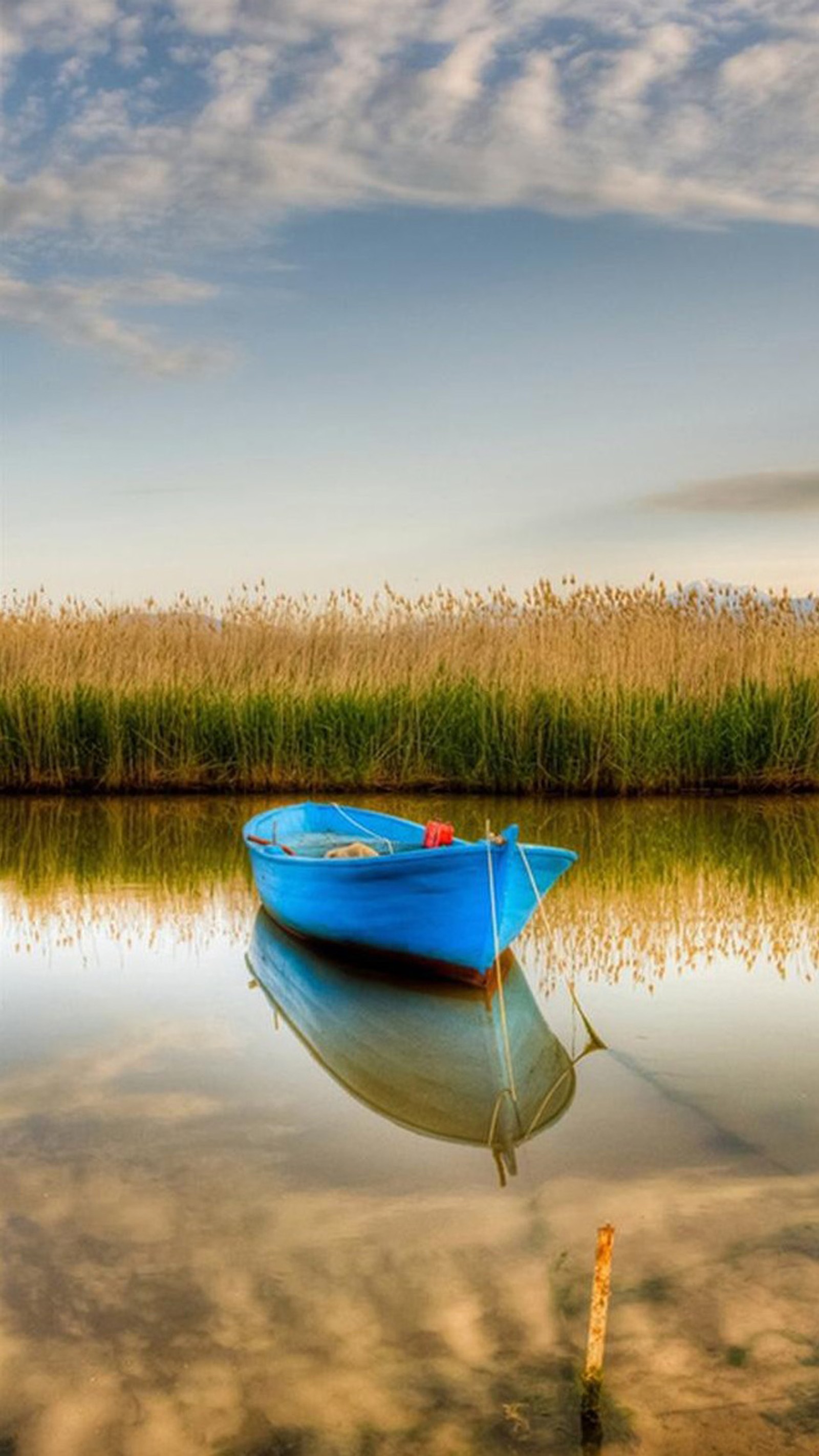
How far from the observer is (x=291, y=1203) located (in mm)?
3672

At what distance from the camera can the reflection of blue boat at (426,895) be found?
5535 millimetres

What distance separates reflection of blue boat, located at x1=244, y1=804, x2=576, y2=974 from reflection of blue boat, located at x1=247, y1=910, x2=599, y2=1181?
0.16 metres

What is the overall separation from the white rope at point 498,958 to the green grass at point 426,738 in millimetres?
6926

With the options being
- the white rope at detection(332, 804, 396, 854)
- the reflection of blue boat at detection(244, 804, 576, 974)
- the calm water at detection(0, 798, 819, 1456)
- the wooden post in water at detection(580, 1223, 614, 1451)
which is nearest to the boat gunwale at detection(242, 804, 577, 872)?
the reflection of blue boat at detection(244, 804, 576, 974)

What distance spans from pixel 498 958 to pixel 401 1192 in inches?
81.8

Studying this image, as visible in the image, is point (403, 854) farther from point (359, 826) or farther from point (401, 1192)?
point (359, 826)

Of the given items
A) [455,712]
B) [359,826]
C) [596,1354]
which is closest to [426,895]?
[359,826]

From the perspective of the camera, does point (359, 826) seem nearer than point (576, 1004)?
No

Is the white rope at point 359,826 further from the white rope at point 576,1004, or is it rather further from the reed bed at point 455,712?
the reed bed at point 455,712

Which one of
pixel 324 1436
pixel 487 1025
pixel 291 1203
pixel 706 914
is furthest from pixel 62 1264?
pixel 706 914

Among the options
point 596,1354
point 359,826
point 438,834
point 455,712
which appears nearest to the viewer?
point 596,1354

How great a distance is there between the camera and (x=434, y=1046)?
520cm

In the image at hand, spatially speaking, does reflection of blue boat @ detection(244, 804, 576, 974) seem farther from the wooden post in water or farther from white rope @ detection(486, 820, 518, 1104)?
the wooden post in water

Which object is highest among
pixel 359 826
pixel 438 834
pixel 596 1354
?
pixel 438 834
